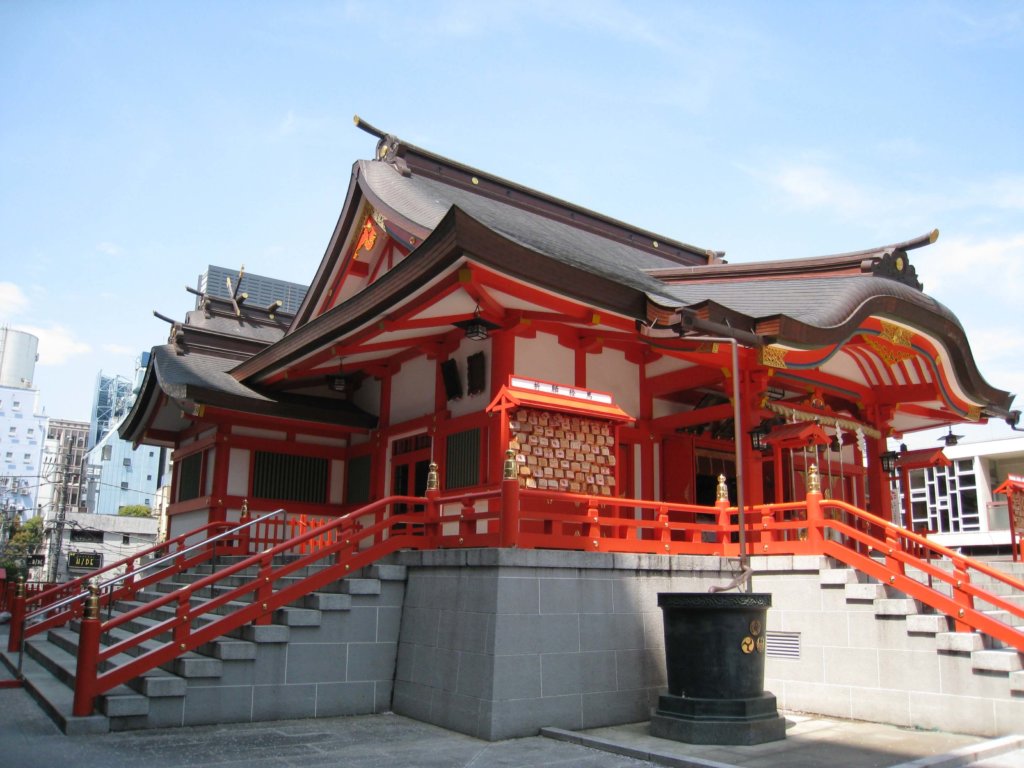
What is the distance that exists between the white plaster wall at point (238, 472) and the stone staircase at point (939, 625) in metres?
10.8

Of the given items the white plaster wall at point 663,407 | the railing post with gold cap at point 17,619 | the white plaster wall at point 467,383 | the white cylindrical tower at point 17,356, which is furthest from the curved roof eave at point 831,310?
the white cylindrical tower at point 17,356

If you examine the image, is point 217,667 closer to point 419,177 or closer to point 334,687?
point 334,687

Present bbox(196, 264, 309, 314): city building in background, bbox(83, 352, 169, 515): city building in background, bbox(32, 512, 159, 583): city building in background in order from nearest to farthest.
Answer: bbox(32, 512, 159, 583): city building in background
bbox(83, 352, 169, 515): city building in background
bbox(196, 264, 309, 314): city building in background

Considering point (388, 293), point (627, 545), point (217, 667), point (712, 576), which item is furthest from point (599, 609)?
point (388, 293)

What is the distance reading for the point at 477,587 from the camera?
9.57m

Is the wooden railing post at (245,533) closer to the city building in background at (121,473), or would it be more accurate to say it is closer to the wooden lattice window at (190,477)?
the wooden lattice window at (190,477)

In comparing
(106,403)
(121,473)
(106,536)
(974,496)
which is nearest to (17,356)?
(106,403)

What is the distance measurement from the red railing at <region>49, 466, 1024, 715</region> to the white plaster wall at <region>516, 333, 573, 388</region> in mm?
2091

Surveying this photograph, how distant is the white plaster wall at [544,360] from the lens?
1255cm

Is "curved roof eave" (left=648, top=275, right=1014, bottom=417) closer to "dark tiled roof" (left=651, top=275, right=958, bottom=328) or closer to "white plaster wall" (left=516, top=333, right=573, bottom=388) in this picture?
"dark tiled roof" (left=651, top=275, right=958, bottom=328)

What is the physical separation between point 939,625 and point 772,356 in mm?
4265

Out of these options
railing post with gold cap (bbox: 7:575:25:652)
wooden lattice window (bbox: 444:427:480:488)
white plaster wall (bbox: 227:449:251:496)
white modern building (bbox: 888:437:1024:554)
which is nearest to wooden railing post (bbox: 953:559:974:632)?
wooden lattice window (bbox: 444:427:480:488)

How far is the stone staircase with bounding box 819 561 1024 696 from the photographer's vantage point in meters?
8.63

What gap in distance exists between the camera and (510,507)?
9617 millimetres
